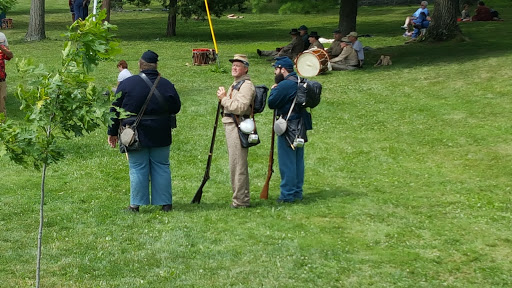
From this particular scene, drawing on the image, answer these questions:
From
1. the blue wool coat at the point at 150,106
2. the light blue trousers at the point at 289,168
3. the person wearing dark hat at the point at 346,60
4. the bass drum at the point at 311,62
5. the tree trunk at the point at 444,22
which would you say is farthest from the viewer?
the tree trunk at the point at 444,22

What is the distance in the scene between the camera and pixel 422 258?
939 cm

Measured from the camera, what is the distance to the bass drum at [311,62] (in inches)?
926

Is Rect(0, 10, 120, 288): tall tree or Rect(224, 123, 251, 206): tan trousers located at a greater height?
Rect(0, 10, 120, 288): tall tree

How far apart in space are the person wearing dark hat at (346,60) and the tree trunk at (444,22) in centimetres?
445

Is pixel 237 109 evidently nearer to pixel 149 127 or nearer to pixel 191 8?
pixel 149 127

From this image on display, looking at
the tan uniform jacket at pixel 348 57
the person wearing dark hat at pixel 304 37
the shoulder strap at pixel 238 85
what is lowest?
the tan uniform jacket at pixel 348 57

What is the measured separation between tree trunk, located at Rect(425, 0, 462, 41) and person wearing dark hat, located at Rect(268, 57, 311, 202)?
1700cm

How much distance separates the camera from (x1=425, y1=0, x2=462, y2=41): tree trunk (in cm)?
2769

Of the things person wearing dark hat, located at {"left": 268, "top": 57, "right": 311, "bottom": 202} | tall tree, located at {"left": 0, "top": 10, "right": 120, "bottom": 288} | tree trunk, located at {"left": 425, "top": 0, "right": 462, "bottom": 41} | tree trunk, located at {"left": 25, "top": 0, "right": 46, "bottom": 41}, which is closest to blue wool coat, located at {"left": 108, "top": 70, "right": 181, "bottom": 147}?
person wearing dark hat, located at {"left": 268, "top": 57, "right": 311, "bottom": 202}

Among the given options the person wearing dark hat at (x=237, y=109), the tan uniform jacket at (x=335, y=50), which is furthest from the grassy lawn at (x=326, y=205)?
the tan uniform jacket at (x=335, y=50)

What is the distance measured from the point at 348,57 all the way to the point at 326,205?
1386 cm

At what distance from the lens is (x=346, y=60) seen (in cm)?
2514

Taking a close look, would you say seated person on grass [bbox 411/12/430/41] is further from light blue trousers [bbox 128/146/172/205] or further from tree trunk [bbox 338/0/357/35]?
light blue trousers [bbox 128/146/172/205]

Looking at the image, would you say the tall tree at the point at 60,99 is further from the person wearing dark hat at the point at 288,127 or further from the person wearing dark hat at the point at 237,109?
the person wearing dark hat at the point at 288,127
